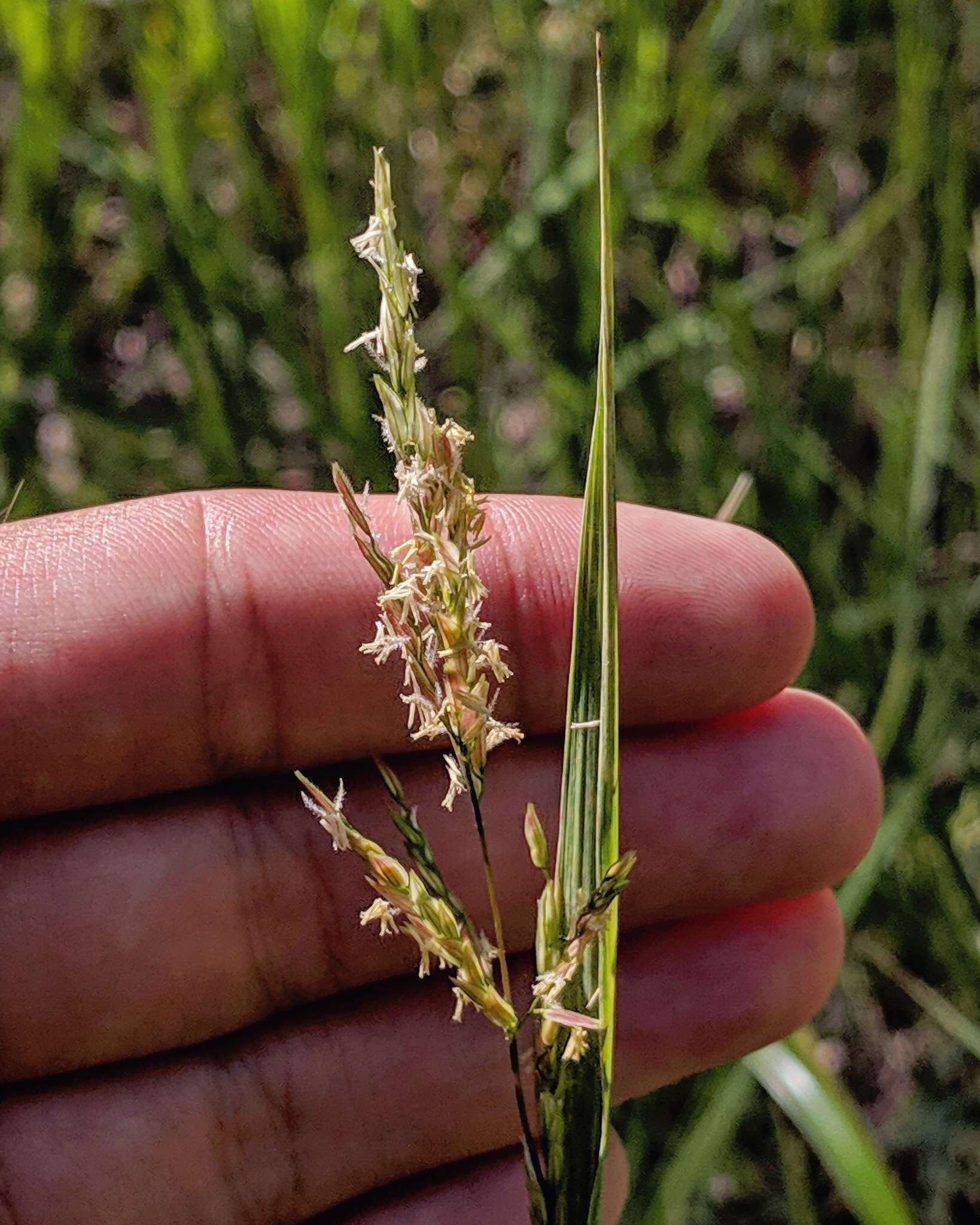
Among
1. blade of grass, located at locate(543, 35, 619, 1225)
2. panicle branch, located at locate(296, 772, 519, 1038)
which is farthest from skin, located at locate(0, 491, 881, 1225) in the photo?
panicle branch, located at locate(296, 772, 519, 1038)

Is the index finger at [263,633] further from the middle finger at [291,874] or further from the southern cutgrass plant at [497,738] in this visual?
the southern cutgrass plant at [497,738]

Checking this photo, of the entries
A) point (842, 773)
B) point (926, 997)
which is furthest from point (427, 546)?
point (926, 997)

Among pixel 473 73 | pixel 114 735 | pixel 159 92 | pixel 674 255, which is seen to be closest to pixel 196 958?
pixel 114 735

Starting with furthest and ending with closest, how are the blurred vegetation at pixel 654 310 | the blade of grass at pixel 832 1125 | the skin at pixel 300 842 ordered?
the blurred vegetation at pixel 654 310, the skin at pixel 300 842, the blade of grass at pixel 832 1125

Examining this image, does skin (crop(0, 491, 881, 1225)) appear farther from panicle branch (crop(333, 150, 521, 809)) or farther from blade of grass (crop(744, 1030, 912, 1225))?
panicle branch (crop(333, 150, 521, 809))

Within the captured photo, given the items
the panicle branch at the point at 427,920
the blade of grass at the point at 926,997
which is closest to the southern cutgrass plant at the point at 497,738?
the panicle branch at the point at 427,920

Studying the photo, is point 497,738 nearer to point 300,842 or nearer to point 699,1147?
point 300,842
